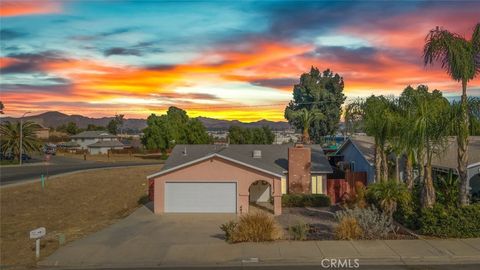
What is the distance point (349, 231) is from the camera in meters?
19.8

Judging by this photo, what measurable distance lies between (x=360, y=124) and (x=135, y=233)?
1521cm

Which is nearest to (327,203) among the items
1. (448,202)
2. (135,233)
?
(448,202)

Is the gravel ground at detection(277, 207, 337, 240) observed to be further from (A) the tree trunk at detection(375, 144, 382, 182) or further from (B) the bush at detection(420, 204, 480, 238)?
(B) the bush at detection(420, 204, 480, 238)

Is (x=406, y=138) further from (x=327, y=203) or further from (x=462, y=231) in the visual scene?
(x=327, y=203)

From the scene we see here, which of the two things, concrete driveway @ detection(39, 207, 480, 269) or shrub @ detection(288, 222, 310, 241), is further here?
shrub @ detection(288, 222, 310, 241)

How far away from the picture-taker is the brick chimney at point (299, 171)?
102 ft

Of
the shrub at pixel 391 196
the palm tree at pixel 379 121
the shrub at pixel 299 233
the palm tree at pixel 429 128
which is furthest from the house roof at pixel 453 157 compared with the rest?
the shrub at pixel 299 233

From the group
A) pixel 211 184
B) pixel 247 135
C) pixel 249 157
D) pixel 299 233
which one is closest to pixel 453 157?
pixel 249 157

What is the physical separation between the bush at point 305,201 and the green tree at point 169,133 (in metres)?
53.6

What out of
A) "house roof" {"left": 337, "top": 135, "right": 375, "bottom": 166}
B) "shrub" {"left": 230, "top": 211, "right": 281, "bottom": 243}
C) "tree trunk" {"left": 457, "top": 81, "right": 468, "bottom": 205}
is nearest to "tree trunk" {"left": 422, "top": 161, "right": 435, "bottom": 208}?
"tree trunk" {"left": 457, "top": 81, "right": 468, "bottom": 205}

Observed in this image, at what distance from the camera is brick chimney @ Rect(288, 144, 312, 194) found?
31031mm

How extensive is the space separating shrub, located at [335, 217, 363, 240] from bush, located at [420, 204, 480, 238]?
2.94 m

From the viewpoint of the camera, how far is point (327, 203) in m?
29.5

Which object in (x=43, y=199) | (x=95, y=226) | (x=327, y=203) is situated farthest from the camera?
(x=43, y=199)
